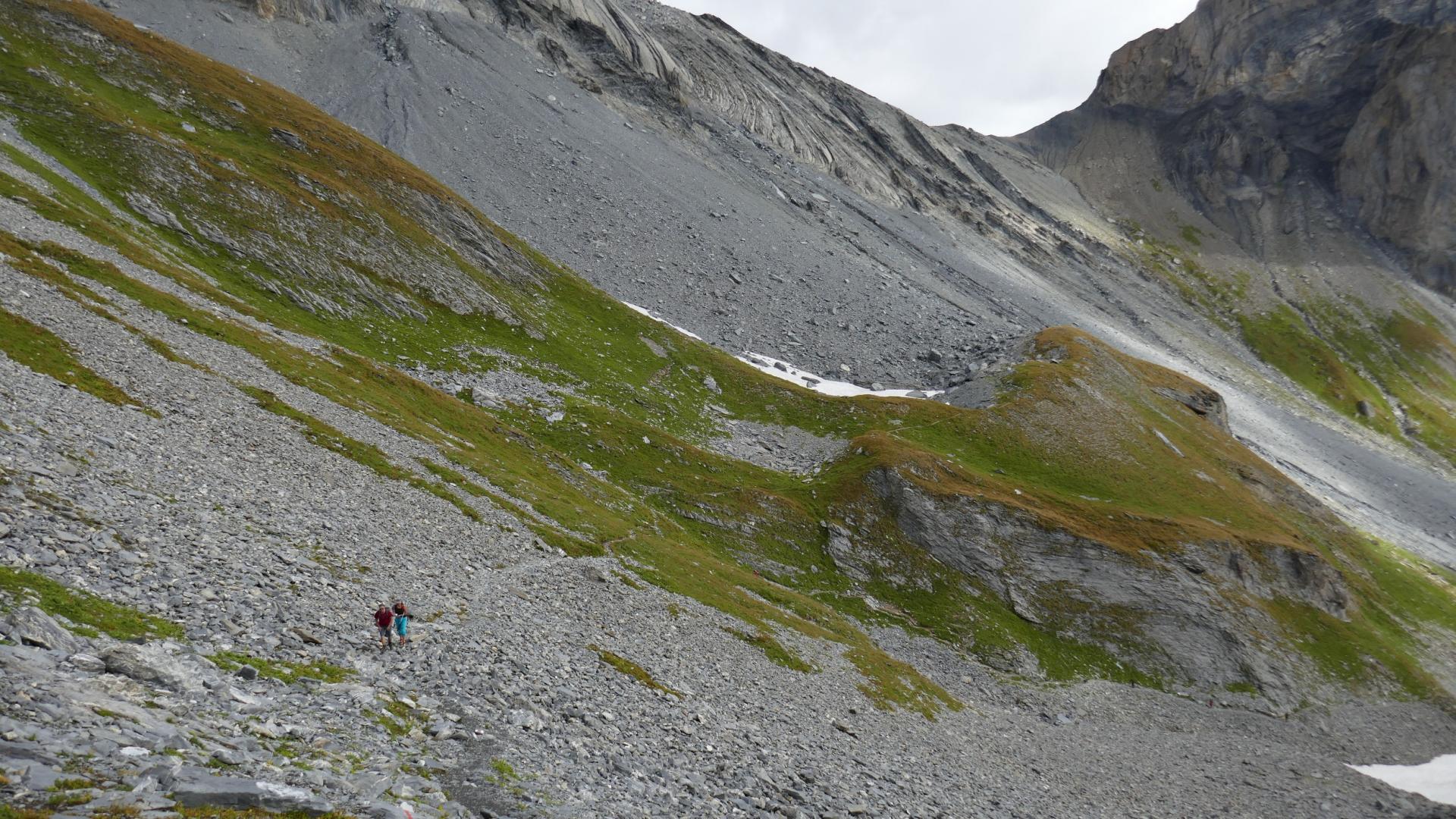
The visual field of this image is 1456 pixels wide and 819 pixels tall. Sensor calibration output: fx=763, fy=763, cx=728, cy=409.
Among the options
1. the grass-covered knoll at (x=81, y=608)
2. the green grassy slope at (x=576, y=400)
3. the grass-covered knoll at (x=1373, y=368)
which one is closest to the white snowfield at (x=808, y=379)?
the green grassy slope at (x=576, y=400)

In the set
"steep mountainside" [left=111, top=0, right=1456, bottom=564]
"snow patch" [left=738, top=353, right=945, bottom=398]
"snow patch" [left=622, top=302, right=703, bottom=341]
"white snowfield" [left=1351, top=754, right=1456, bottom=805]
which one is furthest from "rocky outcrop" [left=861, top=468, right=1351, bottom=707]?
"snow patch" [left=622, top=302, right=703, bottom=341]

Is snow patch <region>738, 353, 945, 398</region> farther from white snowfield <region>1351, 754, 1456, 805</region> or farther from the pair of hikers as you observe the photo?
the pair of hikers

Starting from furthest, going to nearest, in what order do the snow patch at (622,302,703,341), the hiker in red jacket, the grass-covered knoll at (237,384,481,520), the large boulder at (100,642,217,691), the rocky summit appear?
the snow patch at (622,302,703,341) → the grass-covered knoll at (237,384,481,520) → the hiker in red jacket → the rocky summit → the large boulder at (100,642,217,691)

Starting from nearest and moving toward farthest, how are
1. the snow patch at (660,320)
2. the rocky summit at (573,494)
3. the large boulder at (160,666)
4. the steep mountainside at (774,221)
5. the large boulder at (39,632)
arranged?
the large boulder at (39,632)
the large boulder at (160,666)
the rocky summit at (573,494)
the snow patch at (660,320)
the steep mountainside at (774,221)

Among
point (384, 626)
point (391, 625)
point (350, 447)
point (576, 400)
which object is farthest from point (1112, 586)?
point (384, 626)

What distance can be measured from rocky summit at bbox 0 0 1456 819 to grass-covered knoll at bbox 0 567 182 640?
11cm

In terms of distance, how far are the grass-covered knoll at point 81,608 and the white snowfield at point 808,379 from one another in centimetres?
7625

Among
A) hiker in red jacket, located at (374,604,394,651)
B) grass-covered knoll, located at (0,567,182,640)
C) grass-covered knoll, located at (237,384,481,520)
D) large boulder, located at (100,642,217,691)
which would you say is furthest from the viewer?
grass-covered knoll, located at (237,384,481,520)

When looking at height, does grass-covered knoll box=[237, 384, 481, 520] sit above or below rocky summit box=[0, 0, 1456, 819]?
below

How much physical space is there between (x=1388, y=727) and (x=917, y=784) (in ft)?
177

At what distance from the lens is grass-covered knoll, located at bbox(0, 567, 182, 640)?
49.3 feet

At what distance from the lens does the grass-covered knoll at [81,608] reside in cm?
1504

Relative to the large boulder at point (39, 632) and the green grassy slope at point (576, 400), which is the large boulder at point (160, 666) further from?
the green grassy slope at point (576, 400)

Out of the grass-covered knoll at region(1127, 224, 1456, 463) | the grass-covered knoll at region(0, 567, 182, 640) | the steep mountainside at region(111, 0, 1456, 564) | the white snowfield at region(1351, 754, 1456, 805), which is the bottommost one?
the grass-covered knoll at region(0, 567, 182, 640)
